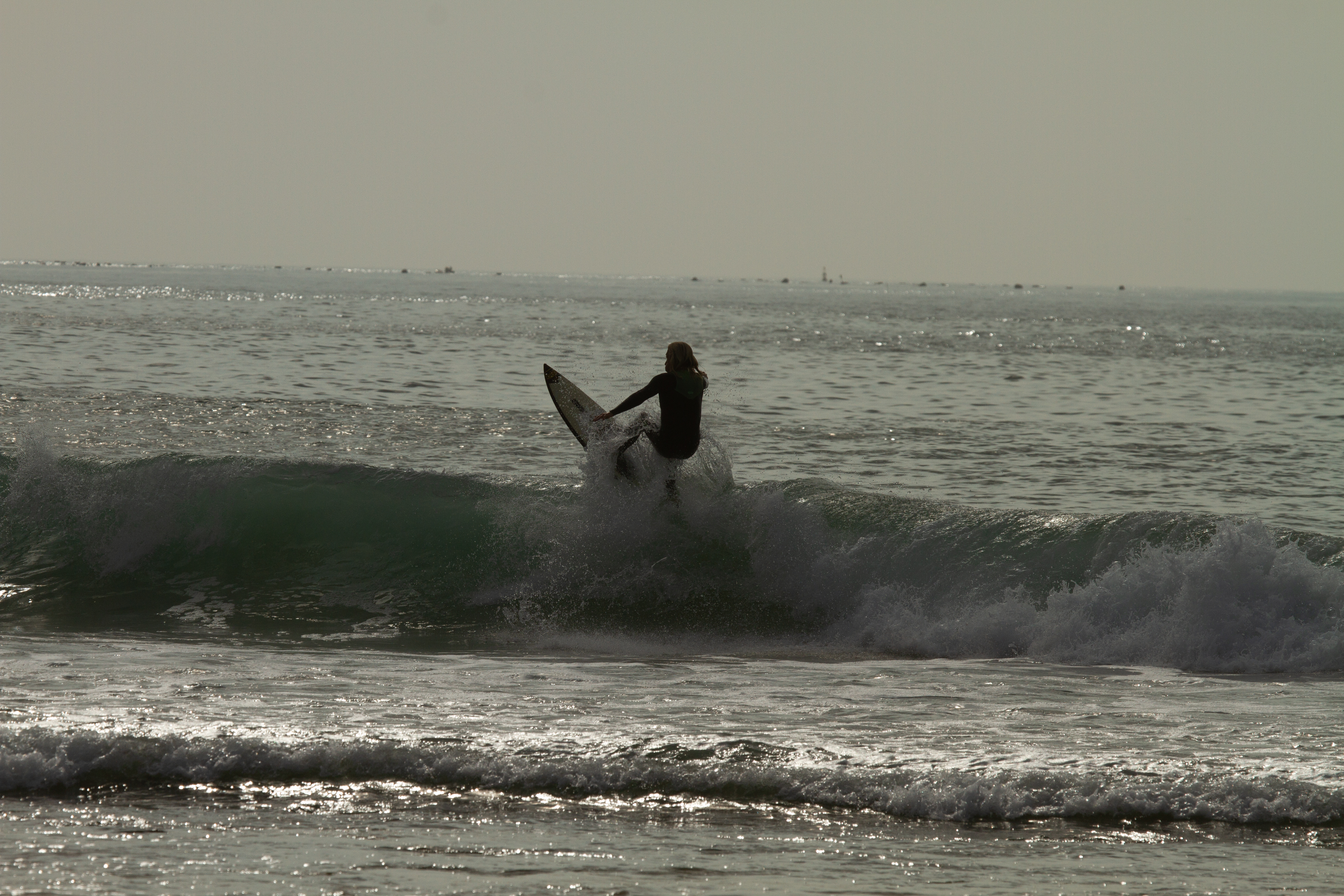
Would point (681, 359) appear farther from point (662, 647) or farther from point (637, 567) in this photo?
point (662, 647)

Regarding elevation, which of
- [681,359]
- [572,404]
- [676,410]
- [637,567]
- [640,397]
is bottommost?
[637,567]

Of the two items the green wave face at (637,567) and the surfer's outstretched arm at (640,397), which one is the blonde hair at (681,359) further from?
the green wave face at (637,567)

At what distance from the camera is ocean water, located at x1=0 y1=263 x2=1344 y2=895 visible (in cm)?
515

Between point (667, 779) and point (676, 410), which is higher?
point (676, 410)

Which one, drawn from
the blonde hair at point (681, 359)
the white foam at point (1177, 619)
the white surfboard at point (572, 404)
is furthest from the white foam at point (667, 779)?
the white surfboard at point (572, 404)

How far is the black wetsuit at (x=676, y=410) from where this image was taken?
35.3 ft

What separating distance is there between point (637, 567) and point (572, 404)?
258cm

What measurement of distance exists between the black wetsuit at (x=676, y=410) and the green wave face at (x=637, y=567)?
0.60 meters

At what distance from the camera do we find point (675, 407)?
11.0m

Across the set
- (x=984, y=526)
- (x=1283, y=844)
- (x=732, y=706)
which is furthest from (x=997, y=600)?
(x=1283, y=844)

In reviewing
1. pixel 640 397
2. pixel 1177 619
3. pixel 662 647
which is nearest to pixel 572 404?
pixel 640 397

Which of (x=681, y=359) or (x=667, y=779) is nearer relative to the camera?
(x=667, y=779)

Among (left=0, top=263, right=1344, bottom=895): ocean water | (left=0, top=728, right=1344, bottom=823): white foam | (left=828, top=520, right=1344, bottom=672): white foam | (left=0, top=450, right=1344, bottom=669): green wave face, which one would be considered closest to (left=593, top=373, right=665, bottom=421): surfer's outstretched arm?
(left=0, top=263, right=1344, bottom=895): ocean water

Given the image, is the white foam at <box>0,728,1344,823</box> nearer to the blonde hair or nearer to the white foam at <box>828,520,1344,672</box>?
the white foam at <box>828,520,1344,672</box>
